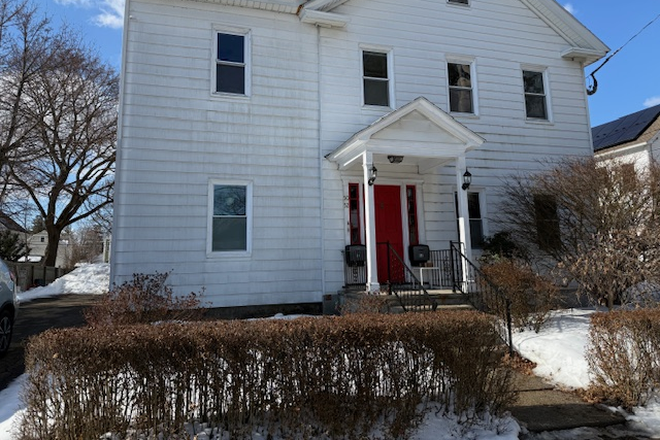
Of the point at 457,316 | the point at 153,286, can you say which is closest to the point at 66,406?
the point at 457,316

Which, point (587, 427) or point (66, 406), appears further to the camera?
point (587, 427)

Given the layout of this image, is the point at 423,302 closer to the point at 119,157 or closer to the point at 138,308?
the point at 138,308

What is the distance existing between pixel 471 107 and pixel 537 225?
3536mm

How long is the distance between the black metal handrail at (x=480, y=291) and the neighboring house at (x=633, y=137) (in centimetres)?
1145

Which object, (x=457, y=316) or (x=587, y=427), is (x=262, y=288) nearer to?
(x=457, y=316)

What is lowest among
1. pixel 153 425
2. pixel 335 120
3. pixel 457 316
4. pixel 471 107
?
pixel 153 425

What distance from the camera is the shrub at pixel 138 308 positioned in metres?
6.26

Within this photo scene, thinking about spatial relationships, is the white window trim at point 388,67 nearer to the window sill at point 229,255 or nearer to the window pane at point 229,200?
the window pane at point 229,200

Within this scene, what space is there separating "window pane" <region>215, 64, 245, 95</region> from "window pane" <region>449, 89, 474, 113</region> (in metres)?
5.38

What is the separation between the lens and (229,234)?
342 inches

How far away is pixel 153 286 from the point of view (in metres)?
7.43

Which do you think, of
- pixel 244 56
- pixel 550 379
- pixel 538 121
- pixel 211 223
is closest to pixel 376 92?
pixel 244 56

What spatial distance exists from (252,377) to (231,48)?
8.07 meters

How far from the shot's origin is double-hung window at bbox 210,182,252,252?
862 cm
